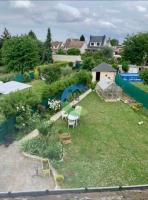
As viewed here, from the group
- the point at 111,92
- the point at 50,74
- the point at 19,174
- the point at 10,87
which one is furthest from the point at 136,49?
the point at 19,174

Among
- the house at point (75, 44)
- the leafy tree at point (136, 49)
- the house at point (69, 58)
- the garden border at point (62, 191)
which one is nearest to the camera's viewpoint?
the garden border at point (62, 191)

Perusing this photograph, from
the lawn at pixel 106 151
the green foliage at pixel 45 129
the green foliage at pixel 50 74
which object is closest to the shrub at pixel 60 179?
the lawn at pixel 106 151

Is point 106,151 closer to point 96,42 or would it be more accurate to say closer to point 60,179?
point 60,179

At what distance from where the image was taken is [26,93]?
751 inches

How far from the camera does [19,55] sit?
4522 centimetres

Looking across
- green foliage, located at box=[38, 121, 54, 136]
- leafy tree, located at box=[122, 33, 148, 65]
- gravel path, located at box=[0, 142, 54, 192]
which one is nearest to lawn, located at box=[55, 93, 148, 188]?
gravel path, located at box=[0, 142, 54, 192]

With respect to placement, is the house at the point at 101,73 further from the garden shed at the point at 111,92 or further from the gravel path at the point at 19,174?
the gravel path at the point at 19,174

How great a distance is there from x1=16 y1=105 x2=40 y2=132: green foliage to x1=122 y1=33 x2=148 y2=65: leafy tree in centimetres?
4257

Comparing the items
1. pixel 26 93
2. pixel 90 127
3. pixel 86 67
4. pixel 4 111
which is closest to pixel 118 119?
pixel 90 127

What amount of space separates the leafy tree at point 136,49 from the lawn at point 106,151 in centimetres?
3426

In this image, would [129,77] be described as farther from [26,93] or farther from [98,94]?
[26,93]

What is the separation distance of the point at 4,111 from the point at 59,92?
849cm

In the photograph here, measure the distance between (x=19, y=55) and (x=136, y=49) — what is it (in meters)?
24.4

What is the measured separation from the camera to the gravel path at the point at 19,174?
460 inches
